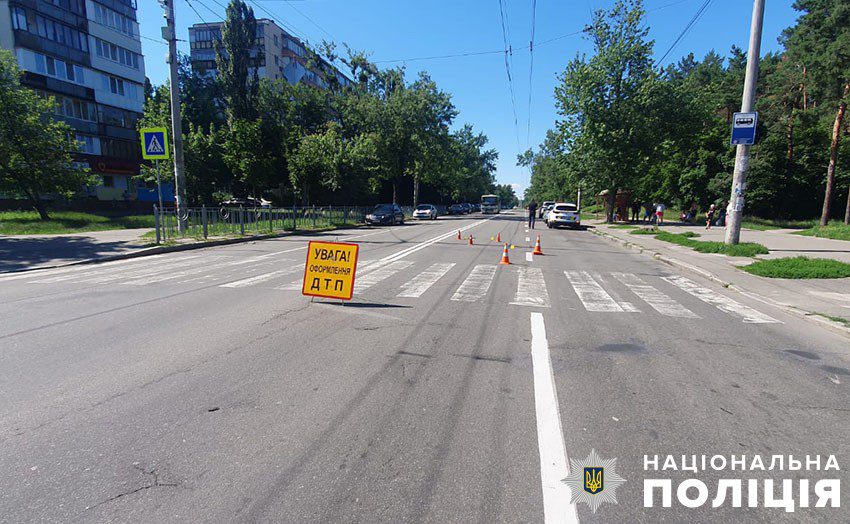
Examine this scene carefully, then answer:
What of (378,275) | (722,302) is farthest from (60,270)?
(722,302)

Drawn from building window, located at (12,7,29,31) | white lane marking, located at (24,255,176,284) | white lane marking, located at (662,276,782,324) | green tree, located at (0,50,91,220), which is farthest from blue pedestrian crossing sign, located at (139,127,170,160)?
building window, located at (12,7,29,31)

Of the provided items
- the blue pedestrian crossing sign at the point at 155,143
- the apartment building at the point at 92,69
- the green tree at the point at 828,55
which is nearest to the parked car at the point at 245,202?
the apartment building at the point at 92,69

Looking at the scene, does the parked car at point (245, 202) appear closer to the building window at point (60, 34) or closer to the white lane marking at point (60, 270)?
the building window at point (60, 34)

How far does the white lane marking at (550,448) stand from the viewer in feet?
8.32

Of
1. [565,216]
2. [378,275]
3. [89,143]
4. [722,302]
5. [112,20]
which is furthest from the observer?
[112,20]

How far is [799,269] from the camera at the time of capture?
1045 centimetres

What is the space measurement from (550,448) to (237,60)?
1611 inches

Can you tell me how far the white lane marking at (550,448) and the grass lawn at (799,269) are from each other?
8869 millimetres

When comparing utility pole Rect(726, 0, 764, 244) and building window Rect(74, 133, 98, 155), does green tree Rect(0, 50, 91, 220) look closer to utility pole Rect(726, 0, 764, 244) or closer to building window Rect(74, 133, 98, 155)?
building window Rect(74, 133, 98, 155)

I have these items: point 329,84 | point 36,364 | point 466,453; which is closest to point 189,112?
point 329,84

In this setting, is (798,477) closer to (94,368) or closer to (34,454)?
(34,454)

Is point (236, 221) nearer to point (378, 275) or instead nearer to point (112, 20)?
point (378, 275)

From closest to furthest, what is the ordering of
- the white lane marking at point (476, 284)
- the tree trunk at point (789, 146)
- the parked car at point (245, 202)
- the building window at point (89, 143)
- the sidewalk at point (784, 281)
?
the sidewalk at point (784, 281) < the white lane marking at point (476, 284) < the tree trunk at point (789, 146) < the parked car at point (245, 202) < the building window at point (89, 143)

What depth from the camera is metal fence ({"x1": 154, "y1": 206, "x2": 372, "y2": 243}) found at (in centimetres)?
1712
